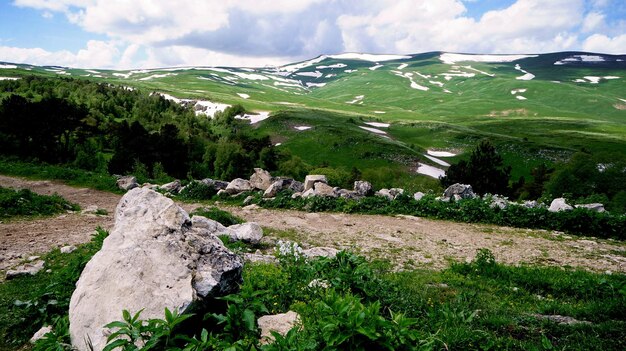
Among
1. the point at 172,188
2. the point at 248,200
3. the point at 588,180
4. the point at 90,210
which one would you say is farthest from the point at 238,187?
the point at 588,180

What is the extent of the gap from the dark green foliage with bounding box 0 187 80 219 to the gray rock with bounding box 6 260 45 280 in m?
7.40

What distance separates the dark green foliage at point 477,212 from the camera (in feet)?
55.8

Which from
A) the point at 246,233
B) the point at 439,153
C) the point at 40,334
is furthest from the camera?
the point at 439,153

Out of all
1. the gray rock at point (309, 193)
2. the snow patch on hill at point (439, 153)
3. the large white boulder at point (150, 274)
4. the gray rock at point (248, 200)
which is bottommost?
the snow patch on hill at point (439, 153)

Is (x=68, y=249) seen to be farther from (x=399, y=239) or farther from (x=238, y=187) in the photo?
(x=238, y=187)

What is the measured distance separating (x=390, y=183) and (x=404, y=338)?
4050 cm

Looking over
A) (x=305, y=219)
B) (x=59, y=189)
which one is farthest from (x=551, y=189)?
(x=59, y=189)

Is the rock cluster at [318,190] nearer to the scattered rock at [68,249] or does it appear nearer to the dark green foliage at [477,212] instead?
the dark green foliage at [477,212]

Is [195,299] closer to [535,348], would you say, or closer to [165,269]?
[165,269]

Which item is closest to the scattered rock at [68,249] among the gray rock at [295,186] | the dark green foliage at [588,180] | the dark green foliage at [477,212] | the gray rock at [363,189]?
the dark green foliage at [477,212]

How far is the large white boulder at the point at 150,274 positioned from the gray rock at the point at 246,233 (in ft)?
21.4

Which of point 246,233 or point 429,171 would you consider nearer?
point 246,233

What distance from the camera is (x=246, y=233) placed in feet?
47.3

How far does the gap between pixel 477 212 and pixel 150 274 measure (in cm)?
1694
